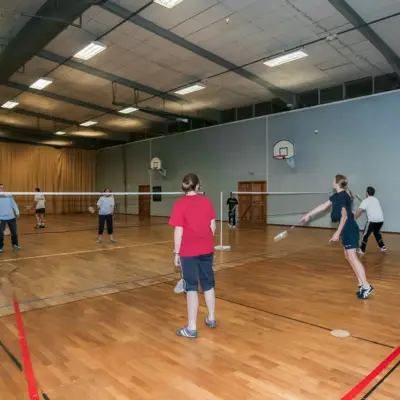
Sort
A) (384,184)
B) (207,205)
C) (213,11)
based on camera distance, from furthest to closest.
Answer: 1. (384,184)
2. (213,11)
3. (207,205)

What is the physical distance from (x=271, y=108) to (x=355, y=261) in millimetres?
13690

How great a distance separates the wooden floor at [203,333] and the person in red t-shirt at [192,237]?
581 mm

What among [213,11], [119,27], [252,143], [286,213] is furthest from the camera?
[252,143]

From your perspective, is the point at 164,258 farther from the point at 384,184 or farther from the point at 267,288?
the point at 384,184

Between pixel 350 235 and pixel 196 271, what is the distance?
7.75 feet

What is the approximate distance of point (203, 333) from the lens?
3.83 m

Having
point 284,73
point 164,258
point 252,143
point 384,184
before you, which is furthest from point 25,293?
point 252,143

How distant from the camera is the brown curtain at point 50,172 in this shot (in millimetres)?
25609

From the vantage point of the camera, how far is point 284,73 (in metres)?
13.6

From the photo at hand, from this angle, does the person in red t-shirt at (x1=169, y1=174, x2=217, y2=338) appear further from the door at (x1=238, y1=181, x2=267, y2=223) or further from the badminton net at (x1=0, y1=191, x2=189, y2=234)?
the badminton net at (x1=0, y1=191, x2=189, y2=234)

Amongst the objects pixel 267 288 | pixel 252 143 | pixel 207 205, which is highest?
pixel 252 143

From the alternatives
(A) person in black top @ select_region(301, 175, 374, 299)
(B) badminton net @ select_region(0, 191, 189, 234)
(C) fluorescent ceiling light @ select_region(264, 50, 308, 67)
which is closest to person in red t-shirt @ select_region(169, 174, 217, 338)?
(A) person in black top @ select_region(301, 175, 374, 299)

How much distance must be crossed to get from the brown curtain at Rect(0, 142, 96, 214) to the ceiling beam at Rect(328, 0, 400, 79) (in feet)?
74.6

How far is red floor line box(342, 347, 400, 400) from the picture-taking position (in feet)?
8.59
